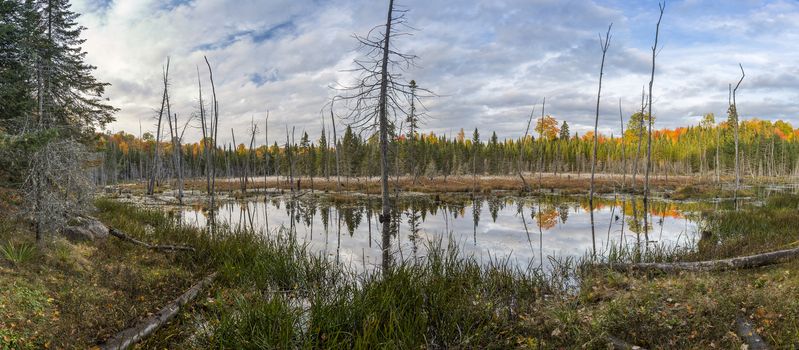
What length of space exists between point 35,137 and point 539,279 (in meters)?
10.4

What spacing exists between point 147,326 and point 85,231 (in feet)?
20.9


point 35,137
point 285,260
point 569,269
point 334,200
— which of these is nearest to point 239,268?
point 285,260

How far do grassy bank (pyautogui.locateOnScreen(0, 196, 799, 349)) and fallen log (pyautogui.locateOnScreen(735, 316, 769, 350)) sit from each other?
115 millimetres

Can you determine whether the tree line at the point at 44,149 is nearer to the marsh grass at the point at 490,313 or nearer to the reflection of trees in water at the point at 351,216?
the marsh grass at the point at 490,313

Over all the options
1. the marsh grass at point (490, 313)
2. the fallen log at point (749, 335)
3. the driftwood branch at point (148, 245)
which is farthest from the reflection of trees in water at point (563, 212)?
the driftwood branch at point (148, 245)

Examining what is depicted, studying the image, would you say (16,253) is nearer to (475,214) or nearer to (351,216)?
(351,216)

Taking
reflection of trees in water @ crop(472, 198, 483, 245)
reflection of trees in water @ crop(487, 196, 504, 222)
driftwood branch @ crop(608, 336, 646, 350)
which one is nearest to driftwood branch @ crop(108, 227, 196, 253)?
reflection of trees in water @ crop(472, 198, 483, 245)

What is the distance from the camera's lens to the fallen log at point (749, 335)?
508cm

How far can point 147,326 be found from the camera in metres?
6.32

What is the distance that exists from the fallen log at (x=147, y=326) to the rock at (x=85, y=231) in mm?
5040

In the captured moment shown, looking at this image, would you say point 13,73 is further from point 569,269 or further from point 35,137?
point 569,269

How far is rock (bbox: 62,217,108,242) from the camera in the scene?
1046 cm

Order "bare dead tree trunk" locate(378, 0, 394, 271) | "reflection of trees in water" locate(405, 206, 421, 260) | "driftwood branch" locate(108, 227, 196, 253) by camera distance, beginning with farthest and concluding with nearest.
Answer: "reflection of trees in water" locate(405, 206, 421, 260) < "driftwood branch" locate(108, 227, 196, 253) < "bare dead tree trunk" locate(378, 0, 394, 271)

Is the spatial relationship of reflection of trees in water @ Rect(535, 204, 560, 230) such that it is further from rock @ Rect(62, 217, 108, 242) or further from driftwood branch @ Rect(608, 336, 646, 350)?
rock @ Rect(62, 217, 108, 242)
